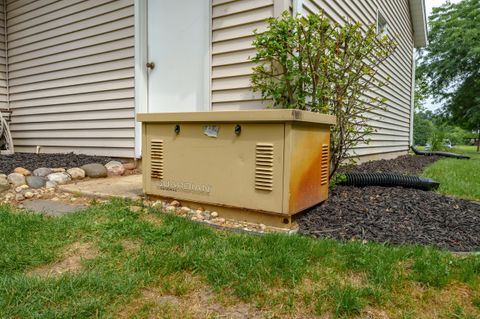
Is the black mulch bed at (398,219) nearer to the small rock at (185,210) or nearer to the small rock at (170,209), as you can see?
the small rock at (185,210)

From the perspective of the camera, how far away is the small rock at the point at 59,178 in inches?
146

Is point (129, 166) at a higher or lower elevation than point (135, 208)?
higher

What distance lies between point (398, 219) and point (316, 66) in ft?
5.05

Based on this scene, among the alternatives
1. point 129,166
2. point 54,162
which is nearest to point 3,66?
point 54,162

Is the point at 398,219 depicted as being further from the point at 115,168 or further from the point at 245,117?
the point at 115,168

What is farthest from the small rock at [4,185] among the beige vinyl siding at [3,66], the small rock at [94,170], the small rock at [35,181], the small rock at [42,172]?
the beige vinyl siding at [3,66]

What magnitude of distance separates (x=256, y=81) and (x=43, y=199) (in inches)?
91.2

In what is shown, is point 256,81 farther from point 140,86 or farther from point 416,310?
point 416,310

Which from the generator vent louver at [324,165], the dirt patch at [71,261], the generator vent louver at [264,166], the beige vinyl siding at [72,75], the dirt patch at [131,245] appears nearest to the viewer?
the dirt patch at [71,261]

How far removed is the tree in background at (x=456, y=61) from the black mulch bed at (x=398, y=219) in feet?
58.7

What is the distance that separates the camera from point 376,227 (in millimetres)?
2402

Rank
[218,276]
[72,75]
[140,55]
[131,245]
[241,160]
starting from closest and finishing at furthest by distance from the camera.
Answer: [218,276], [131,245], [241,160], [140,55], [72,75]

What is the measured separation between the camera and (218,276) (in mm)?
1666

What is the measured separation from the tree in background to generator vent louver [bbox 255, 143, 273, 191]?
19054 millimetres
